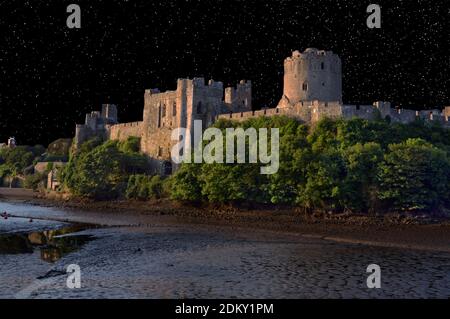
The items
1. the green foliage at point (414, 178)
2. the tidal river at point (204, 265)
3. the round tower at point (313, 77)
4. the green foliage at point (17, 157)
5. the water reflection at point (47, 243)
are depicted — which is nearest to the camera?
the tidal river at point (204, 265)

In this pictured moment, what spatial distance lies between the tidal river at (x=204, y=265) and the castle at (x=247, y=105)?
54.5 ft

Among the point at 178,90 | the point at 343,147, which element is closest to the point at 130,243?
the point at 343,147

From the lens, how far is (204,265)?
19.3 metres

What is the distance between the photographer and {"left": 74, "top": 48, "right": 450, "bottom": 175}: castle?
131 ft

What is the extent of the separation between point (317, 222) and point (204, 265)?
50.3ft

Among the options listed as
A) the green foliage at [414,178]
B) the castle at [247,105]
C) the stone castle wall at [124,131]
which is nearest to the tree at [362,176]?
the green foliage at [414,178]

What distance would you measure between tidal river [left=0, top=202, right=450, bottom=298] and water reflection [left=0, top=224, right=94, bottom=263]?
0.15ft

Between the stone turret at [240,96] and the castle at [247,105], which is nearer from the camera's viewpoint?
the castle at [247,105]

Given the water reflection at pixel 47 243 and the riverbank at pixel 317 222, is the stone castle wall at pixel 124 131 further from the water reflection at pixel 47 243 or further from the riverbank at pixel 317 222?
the water reflection at pixel 47 243

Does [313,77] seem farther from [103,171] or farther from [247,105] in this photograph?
[103,171]

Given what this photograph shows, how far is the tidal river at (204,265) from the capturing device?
15039mm

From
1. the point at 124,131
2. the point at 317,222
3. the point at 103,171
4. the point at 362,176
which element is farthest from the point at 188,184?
the point at 124,131

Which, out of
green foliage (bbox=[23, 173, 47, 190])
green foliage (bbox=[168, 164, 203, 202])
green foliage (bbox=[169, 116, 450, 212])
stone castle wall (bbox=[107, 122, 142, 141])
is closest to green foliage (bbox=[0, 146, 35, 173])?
green foliage (bbox=[23, 173, 47, 190])
